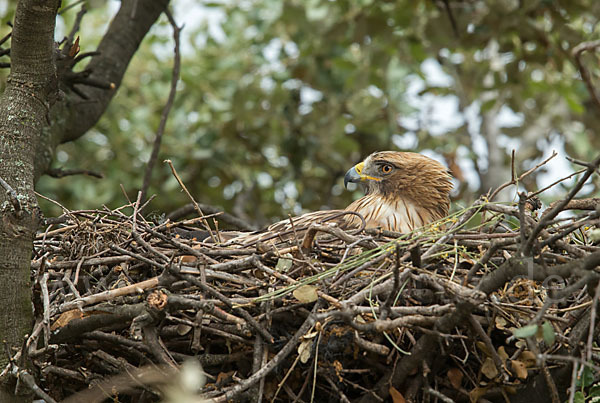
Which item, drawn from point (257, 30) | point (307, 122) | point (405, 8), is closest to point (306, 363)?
point (405, 8)

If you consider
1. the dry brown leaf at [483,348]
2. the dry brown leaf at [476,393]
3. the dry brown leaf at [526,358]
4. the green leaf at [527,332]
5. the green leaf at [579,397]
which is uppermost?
the green leaf at [527,332]

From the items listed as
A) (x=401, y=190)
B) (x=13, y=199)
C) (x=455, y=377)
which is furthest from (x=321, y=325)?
(x=401, y=190)

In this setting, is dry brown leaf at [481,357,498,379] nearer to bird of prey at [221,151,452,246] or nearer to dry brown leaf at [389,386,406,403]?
dry brown leaf at [389,386,406,403]

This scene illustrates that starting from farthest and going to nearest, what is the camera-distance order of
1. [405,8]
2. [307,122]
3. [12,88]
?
[307,122]
[405,8]
[12,88]

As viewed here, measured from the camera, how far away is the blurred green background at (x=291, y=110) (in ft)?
21.6

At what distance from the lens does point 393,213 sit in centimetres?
432

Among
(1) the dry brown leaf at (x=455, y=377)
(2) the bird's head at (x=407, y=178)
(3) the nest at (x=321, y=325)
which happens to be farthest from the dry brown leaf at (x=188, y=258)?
(2) the bird's head at (x=407, y=178)

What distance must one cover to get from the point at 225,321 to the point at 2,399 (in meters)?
0.87

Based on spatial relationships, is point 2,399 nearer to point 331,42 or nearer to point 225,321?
point 225,321

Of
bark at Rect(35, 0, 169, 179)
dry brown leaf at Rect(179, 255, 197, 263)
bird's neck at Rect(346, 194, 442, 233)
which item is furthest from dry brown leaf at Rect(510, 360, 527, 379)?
bark at Rect(35, 0, 169, 179)

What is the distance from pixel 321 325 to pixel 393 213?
188 cm

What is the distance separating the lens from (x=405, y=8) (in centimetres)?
609

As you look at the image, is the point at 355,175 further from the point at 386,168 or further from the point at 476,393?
the point at 476,393

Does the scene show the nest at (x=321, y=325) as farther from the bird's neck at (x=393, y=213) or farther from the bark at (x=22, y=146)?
the bird's neck at (x=393, y=213)
